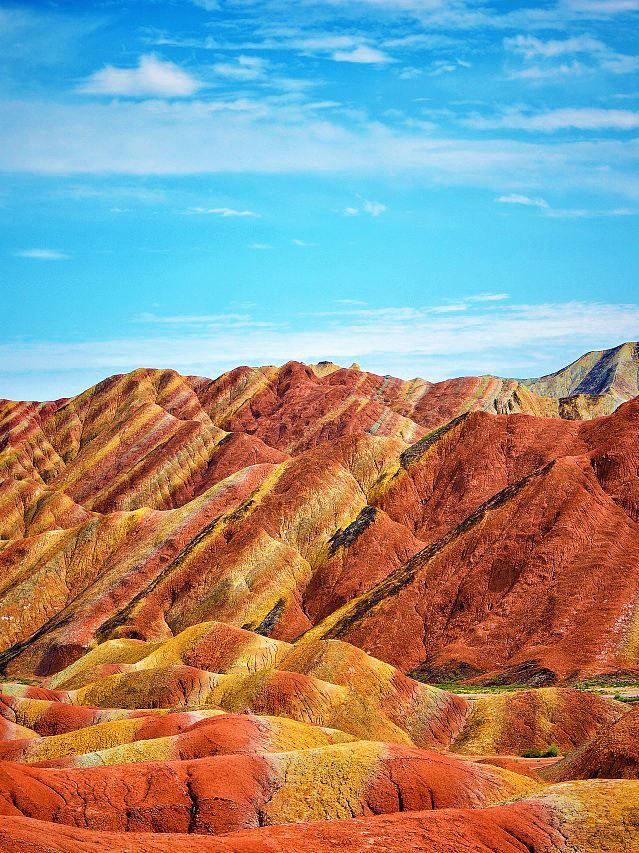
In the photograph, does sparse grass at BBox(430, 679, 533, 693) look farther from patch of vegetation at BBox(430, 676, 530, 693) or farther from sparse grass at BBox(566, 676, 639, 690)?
sparse grass at BBox(566, 676, 639, 690)

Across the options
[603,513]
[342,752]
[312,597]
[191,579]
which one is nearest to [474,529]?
[603,513]

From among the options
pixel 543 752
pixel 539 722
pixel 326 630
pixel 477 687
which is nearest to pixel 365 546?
pixel 326 630

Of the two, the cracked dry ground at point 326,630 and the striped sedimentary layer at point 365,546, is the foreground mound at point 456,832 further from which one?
the striped sedimentary layer at point 365,546

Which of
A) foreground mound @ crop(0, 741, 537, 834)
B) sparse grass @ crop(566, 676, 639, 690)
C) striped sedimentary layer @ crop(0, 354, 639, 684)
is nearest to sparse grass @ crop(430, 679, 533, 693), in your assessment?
striped sedimentary layer @ crop(0, 354, 639, 684)

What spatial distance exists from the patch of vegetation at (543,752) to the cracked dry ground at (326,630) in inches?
21.4

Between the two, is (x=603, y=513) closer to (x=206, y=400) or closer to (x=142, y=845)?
(x=142, y=845)

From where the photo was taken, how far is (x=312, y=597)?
341 ft

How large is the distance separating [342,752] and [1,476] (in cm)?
14530

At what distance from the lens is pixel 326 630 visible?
94.1 meters

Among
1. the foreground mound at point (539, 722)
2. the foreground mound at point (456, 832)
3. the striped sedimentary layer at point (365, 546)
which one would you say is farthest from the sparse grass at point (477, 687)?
the foreground mound at point (456, 832)

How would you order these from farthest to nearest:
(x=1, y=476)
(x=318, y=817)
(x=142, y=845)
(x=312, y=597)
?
(x=1, y=476), (x=312, y=597), (x=318, y=817), (x=142, y=845)

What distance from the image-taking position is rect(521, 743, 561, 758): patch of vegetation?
56.6 m

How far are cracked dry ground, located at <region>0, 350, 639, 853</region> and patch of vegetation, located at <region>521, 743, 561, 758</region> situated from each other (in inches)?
21.4

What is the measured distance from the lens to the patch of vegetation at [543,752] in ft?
186
